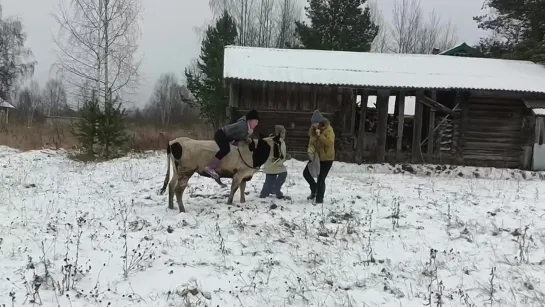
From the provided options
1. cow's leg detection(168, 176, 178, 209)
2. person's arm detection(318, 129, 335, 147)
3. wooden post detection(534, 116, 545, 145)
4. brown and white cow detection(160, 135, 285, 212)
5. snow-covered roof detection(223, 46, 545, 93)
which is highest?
snow-covered roof detection(223, 46, 545, 93)

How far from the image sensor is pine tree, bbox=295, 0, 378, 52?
109 feet

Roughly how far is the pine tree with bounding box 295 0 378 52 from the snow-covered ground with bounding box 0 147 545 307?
24.4 m

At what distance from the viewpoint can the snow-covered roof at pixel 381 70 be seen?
1666 centimetres

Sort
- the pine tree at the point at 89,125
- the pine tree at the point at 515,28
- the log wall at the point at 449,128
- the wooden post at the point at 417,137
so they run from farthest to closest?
the pine tree at the point at 515,28 < the wooden post at the point at 417,137 < the log wall at the point at 449,128 < the pine tree at the point at 89,125

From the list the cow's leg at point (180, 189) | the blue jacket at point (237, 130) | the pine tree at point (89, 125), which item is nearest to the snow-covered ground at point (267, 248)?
the cow's leg at point (180, 189)

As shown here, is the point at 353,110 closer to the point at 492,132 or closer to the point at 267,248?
the point at 492,132

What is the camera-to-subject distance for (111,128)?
17203mm

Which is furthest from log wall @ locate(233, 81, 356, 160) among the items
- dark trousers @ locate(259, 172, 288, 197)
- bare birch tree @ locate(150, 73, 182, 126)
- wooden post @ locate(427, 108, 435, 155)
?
bare birch tree @ locate(150, 73, 182, 126)

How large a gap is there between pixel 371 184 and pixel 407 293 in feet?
22.7

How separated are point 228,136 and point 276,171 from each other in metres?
1.39

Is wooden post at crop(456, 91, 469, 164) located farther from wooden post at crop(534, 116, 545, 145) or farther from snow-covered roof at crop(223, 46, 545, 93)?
wooden post at crop(534, 116, 545, 145)

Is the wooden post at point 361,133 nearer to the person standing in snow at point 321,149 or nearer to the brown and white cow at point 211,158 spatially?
the person standing in snow at point 321,149

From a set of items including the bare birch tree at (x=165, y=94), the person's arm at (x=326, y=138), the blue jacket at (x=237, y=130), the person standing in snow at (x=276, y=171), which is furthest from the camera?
the bare birch tree at (x=165, y=94)

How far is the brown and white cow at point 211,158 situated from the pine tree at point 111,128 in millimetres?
9041
